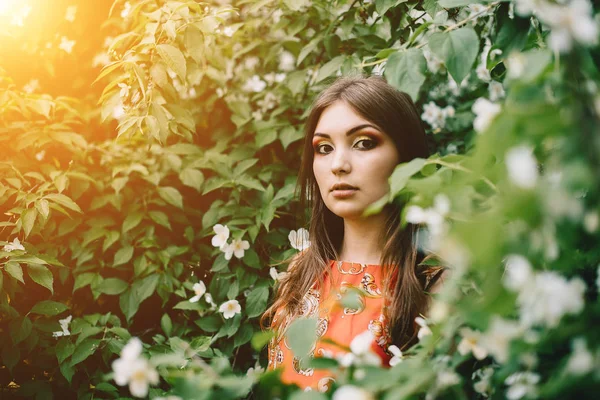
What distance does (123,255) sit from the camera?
213cm

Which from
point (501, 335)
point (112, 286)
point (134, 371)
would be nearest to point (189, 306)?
point (112, 286)

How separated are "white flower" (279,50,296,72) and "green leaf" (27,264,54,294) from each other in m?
1.54

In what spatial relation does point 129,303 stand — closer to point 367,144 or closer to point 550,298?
point 367,144

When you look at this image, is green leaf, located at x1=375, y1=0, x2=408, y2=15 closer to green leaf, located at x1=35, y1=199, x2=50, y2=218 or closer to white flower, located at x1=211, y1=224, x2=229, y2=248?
white flower, located at x1=211, y1=224, x2=229, y2=248

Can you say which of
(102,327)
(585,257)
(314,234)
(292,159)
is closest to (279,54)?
(292,159)

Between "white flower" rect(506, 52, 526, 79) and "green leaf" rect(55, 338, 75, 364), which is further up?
"white flower" rect(506, 52, 526, 79)

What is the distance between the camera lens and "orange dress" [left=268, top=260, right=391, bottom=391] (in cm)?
162

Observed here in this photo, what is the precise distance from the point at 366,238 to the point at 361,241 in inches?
0.8

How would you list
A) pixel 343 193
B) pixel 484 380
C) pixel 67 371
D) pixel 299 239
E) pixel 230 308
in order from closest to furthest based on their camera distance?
1. pixel 484 380
2. pixel 343 193
3. pixel 67 371
4. pixel 230 308
5. pixel 299 239

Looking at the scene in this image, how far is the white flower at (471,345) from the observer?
0.82 meters

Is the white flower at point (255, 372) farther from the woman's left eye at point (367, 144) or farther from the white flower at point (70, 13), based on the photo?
the white flower at point (70, 13)

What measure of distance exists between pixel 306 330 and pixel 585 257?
51cm

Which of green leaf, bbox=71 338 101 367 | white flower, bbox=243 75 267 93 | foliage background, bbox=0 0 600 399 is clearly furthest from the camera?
white flower, bbox=243 75 267 93

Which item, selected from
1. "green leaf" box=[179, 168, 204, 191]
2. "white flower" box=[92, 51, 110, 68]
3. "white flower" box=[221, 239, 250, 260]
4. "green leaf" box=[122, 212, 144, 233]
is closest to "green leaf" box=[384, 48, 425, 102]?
"white flower" box=[221, 239, 250, 260]
